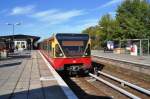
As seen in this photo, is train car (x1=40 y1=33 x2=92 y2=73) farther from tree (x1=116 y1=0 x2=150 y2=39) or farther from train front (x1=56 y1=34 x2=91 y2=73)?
tree (x1=116 y1=0 x2=150 y2=39)

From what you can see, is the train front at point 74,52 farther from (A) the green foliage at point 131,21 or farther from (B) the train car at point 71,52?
(A) the green foliage at point 131,21

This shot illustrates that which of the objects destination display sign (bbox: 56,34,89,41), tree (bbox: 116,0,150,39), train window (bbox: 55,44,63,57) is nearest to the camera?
train window (bbox: 55,44,63,57)

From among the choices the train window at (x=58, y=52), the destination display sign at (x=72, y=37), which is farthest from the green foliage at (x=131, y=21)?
the train window at (x=58, y=52)

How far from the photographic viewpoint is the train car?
2183 centimetres

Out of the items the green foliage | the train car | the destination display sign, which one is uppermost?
the green foliage

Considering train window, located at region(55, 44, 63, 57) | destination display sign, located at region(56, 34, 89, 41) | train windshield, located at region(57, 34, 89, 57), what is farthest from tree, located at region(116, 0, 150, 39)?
train window, located at region(55, 44, 63, 57)

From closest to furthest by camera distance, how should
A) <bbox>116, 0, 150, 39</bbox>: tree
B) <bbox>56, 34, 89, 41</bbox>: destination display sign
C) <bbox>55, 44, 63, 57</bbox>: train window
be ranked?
<bbox>55, 44, 63, 57</bbox>: train window
<bbox>56, 34, 89, 41</bbox>: destination display sign
<bbox>116, 0, 150, 39</bbox>: tree

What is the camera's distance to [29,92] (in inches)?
484

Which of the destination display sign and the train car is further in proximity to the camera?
the destination display sign

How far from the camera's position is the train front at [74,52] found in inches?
859

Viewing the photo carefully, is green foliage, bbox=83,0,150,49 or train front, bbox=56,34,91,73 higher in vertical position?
green foliage, bbox=83,0,150,49

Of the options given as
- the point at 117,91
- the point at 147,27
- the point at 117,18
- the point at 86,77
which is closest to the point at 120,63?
the point at 86,77

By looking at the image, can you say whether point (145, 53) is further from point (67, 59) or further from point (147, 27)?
point (67, 59)

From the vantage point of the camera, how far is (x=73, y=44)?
72.0 ft
